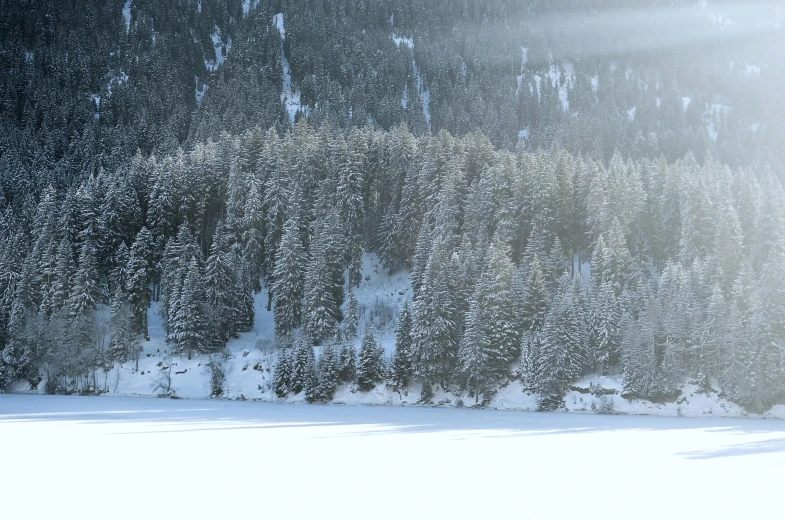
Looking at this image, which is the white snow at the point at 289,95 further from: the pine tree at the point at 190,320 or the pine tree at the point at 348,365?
the pine tree at the point at 348,365

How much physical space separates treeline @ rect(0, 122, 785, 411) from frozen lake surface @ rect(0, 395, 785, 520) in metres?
21.2

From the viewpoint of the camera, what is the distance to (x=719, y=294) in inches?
2019

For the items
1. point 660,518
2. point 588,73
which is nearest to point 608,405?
point 660,518

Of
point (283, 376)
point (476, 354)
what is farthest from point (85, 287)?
point (476, 354)

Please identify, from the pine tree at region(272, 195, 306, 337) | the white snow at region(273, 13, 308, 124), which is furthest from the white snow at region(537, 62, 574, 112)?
the pine tree at region(272, 195, 306, 337)

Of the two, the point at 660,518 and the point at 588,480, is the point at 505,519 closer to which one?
the point at 660,518

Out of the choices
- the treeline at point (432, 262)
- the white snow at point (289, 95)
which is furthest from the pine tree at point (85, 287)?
the white snow at point (289, 95)

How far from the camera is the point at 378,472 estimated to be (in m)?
16.8

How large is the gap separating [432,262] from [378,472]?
44974 millimetres

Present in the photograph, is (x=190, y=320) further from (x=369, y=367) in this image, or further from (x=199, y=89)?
(x=199, y=89)

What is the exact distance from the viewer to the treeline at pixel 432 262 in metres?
51.4

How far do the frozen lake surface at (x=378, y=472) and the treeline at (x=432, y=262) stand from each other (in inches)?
833

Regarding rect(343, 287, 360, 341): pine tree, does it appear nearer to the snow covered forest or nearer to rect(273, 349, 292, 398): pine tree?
the snow covered forest

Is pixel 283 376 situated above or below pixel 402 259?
below
